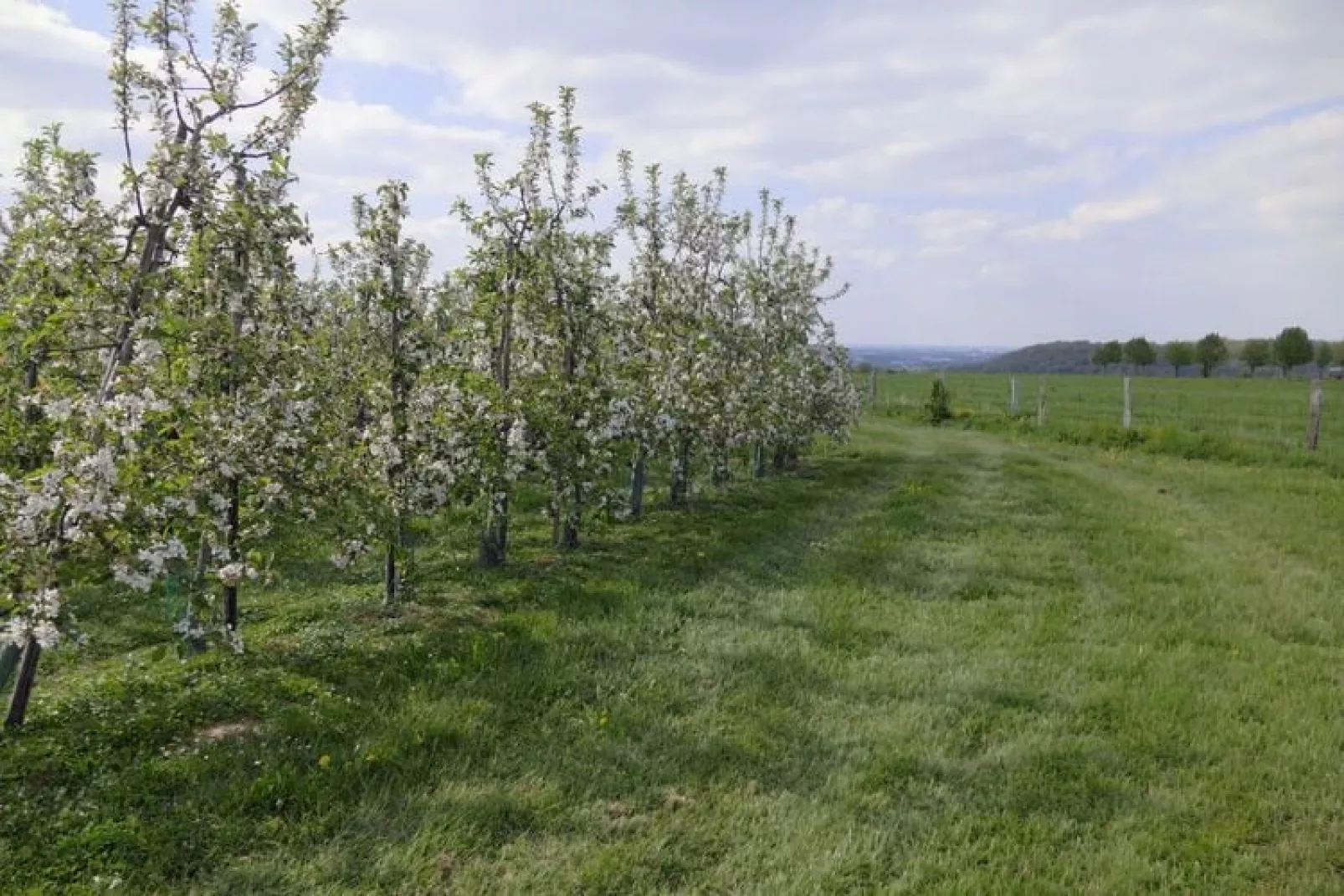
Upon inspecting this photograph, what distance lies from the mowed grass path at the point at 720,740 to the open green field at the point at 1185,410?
13.2 metres

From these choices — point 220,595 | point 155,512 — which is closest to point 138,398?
point 155,512

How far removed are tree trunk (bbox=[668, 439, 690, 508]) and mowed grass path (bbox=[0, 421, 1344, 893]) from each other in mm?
3591

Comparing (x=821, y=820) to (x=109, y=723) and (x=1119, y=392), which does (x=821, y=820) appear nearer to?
(x=109, y=723)

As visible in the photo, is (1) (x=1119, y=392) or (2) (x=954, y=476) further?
(1) (x=1119, y=392)

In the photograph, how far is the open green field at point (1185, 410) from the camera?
71.8 ft

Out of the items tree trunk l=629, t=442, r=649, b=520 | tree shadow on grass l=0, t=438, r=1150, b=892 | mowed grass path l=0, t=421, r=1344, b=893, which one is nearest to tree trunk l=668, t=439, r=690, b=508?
tree trunk l=629, t=442, r=649, b=520

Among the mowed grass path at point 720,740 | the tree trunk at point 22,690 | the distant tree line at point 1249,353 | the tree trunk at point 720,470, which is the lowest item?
the mowed grass path at point 720,740

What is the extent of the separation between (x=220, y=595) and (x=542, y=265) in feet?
14.9

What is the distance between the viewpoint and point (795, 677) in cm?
698

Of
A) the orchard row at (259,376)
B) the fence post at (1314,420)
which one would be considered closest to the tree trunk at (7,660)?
the orchard row at (259,376)

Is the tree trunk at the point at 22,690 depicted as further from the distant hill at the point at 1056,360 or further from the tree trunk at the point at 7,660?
the distant hill at the point at 1056,360

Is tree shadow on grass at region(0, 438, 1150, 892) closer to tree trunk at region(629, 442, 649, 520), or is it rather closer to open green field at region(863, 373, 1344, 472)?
tree trunk at region(629, 442, 649, 520)

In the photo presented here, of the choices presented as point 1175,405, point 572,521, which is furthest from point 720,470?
point 1175,405

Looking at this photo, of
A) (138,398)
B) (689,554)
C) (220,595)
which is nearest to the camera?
(138,398)
